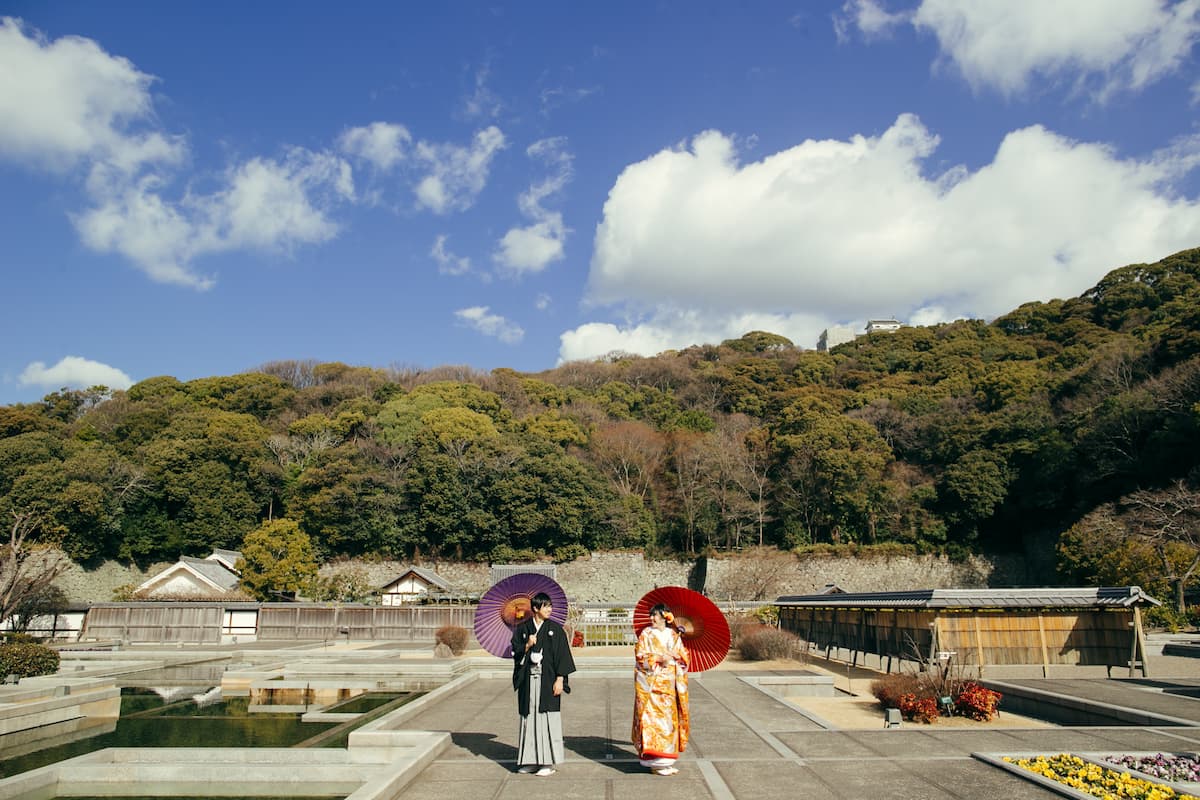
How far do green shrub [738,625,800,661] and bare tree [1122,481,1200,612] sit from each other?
12814 mm

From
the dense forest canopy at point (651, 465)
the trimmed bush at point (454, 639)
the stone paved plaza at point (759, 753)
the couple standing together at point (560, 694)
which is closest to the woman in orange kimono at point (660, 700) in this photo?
the couple standing together at point (560, 694)

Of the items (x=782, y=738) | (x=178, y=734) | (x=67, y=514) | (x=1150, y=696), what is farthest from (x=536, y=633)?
(x=67, y=514)

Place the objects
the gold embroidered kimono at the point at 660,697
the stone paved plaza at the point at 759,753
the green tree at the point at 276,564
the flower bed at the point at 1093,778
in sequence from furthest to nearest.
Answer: the green tree at the point at 276,564
the gold embroidered kimono at the point at 660,697
the stone paved plaza at the point at 759,753
the flower bed at the point at 1093,778

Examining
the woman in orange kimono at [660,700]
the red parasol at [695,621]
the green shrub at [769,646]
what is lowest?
the green shrub at [769,646]

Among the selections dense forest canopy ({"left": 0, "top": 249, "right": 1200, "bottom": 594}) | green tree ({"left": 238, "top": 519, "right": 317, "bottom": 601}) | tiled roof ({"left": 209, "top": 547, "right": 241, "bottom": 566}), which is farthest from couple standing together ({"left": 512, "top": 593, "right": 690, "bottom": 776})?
tiled roof ({"left": 209, "top": 547, "right": 241, "bottom": 566})

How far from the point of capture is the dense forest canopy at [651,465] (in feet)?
115

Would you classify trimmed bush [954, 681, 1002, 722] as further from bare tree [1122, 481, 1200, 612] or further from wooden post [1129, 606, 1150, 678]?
bare tree [1122, 481, 1200, 612]

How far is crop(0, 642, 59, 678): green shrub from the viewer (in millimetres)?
13711

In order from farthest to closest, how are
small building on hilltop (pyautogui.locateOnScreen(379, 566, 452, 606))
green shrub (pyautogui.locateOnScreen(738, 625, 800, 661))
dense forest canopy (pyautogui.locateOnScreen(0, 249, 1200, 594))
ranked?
dense forest canopy (pyautogui.locateOnScreen(0, 249, 1200, 594)), small building on hilltop (pyautogui.locateOnScreen(379, 566, 452, 606)), green shrub (pyautogui.locateOnScreen(738, 625, 800, 661))

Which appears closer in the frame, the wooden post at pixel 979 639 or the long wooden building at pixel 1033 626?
the long wooden building at pixel 1033 626

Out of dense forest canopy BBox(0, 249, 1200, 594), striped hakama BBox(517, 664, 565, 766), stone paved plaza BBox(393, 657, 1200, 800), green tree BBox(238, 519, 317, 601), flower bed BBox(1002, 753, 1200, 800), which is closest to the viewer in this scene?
flower bed BBox(1002, 753, 1200, 800)

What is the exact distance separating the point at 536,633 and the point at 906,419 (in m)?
41.1

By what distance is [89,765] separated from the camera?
7445mm

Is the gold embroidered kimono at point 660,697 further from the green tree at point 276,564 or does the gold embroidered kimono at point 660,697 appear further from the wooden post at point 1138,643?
the green tree at point 276,564
